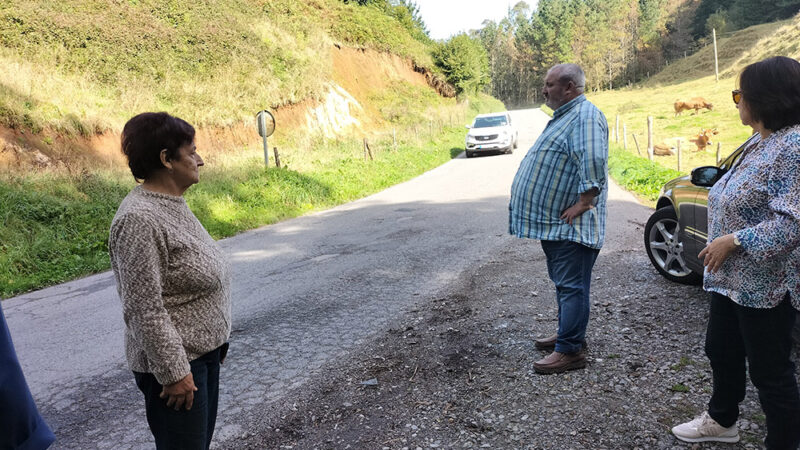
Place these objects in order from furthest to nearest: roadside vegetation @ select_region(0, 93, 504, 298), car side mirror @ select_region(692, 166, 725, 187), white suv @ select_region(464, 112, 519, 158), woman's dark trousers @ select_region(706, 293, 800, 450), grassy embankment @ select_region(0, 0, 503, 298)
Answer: white suv @ select_region(464, 112, 519, 158)
grassy embankment @ select_region(0, 0, 503, 298)
roadside vegetation @ select_region(0, 93, 504, 298)
car side mirror @ select_region(692, 166, 725, 187)
woman's dark trousers @ select_region(706, 293, 800, 450)

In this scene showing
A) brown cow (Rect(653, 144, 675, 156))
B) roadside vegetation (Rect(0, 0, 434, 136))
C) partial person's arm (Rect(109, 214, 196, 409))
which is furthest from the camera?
brown cow (Rect(653, 144, 675, 156))

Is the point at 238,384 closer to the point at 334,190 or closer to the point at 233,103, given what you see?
the point at 334,190

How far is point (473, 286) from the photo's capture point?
5.71m

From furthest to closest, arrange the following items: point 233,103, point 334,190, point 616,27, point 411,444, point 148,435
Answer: point 616,27 → point 233,103 → point 334,190 → point 148,435 → point 411,444

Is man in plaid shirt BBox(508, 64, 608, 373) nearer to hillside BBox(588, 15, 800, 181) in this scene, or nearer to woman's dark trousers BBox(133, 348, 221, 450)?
hillside BBox(588, 15, 800, 181)

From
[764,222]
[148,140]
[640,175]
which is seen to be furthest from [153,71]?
[764,222]

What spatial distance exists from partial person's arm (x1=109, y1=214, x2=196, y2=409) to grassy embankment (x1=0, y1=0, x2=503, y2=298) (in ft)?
22.4

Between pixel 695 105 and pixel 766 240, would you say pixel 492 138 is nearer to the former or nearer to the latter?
pixel 695 105

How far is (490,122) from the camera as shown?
22.7 metres

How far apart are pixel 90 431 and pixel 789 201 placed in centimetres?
389

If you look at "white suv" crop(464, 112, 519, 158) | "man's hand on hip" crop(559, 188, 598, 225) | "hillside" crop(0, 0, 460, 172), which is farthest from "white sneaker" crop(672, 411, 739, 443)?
"white suv" crop(464, 112, 519, 158)

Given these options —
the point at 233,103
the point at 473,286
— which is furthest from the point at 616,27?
the point at 473,286

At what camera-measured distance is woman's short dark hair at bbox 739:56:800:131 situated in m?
2.16

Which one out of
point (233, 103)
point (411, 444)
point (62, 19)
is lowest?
point (411, 444)
